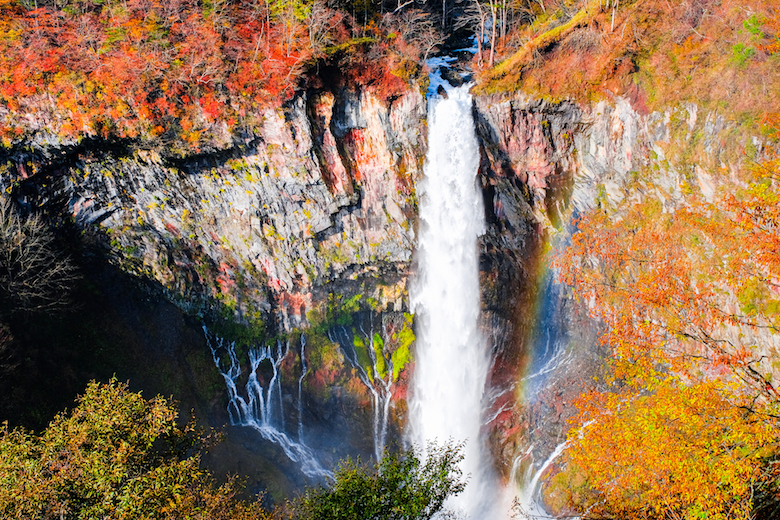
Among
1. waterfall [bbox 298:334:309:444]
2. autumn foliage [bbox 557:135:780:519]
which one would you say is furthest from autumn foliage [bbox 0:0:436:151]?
autumn foliage [bbox 557:135:780:519]

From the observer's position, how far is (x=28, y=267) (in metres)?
17.5

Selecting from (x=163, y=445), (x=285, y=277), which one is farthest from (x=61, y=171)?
(x=163, y=445)

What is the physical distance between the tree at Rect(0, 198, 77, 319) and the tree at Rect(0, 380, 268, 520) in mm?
10834

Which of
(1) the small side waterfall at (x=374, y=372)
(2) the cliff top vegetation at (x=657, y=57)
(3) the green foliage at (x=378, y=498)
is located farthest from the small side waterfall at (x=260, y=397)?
(2) the cliff top vegetation at (x=657, y=57)

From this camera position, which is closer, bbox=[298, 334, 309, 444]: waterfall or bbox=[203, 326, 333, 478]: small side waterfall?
bbox=[203, 326, 333, 478]: small side waterfall

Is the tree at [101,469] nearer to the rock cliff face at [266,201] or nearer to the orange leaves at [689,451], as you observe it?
the orange leaves at [689,451]

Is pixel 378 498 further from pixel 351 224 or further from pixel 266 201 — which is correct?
A: pixel 266 201

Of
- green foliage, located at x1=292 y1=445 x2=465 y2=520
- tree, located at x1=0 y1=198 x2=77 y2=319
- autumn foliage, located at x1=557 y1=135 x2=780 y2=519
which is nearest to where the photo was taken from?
autumn foliage, located at x1=557 y1=135 x2=780 y2=519

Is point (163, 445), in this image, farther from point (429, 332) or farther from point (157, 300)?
point (429, 332)

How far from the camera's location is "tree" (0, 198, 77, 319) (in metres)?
17.5

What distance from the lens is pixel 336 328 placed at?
77.7 ft

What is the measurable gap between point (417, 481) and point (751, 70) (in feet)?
49.4

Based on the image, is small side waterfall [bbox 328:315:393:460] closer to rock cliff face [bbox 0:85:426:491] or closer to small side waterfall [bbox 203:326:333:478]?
rock cliff face [bbox 0:85:426:491]

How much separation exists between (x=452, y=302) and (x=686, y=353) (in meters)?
9.90
